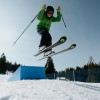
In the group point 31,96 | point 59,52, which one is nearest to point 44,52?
point 59,52

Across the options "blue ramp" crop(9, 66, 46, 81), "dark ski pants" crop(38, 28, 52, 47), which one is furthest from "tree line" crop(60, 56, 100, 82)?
"dark ski pants" crop(38, 28, 52, 47)

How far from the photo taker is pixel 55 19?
9516 millimetres

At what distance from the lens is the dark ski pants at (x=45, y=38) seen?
9313 millimetres

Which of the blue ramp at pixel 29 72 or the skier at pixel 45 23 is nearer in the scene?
the skier at pixel 45 23

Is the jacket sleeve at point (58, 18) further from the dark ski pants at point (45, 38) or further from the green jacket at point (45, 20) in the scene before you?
the dark ski pants at point (45, 38)

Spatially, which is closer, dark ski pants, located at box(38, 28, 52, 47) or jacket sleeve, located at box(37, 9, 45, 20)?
jacket sleeve, located at box(37, 9, 45, 20)

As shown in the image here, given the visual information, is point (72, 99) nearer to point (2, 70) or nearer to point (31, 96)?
point (31, 96)

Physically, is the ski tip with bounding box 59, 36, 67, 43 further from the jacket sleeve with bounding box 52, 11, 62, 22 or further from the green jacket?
the jacket sleeve with bounding box 52, 11, 62, 22

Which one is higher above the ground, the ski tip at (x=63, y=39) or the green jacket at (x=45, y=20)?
the green jacket at (x=45, y=20)

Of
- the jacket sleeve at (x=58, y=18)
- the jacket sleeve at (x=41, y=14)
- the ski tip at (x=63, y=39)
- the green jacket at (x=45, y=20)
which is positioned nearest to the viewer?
the ski tip at (x=63, y=39)

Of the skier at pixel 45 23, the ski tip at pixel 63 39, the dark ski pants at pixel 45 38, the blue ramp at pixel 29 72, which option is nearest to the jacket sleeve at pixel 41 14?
the skier at pixel 45 23

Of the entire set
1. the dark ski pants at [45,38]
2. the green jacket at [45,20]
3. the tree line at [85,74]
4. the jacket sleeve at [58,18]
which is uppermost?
the jacket sleeve at [58,18]

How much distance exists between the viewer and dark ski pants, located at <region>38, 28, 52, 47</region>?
9.31m

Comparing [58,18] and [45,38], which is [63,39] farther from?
[58,18]
